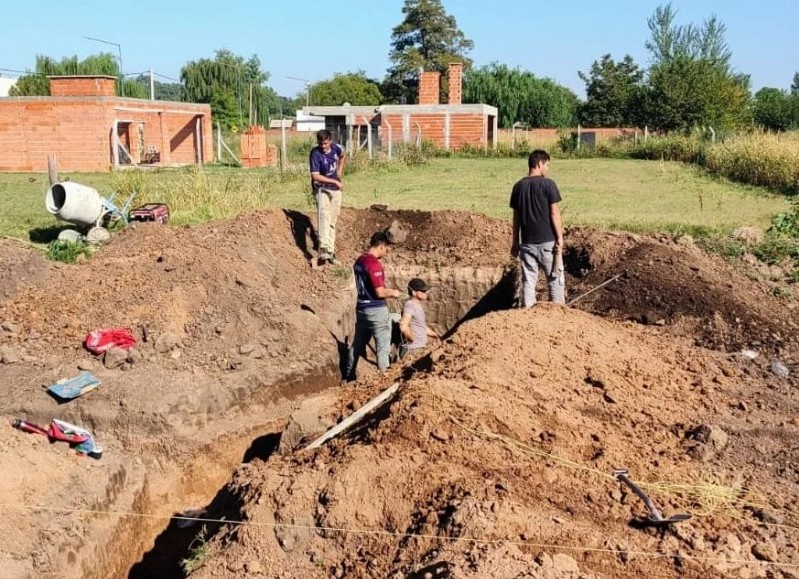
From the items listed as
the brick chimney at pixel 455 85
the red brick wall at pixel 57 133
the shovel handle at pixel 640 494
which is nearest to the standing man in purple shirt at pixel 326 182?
the shovel handle at pixel 640 494

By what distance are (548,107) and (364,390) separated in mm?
52144

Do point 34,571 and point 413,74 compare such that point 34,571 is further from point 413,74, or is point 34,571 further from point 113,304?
point 413,74

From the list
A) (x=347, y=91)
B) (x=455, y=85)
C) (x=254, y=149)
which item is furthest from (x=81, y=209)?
(x=347, y=91)

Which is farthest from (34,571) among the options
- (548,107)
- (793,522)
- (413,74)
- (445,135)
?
(413,74)

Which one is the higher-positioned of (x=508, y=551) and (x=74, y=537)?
(x=508, y=551)

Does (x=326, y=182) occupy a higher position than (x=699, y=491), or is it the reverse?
(x=326, y=182)

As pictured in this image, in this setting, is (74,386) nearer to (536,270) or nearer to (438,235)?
(536,270)

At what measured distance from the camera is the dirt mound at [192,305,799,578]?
162 inches

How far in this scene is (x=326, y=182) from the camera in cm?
995

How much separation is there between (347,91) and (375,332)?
5798 cm

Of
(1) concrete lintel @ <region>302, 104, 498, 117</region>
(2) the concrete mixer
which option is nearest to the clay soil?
(2) the concrete mixer

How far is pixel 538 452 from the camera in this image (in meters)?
4.99

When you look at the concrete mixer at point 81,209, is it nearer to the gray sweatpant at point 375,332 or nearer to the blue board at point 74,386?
the blue board at point 74,386

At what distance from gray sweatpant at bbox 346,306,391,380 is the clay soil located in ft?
1.39
